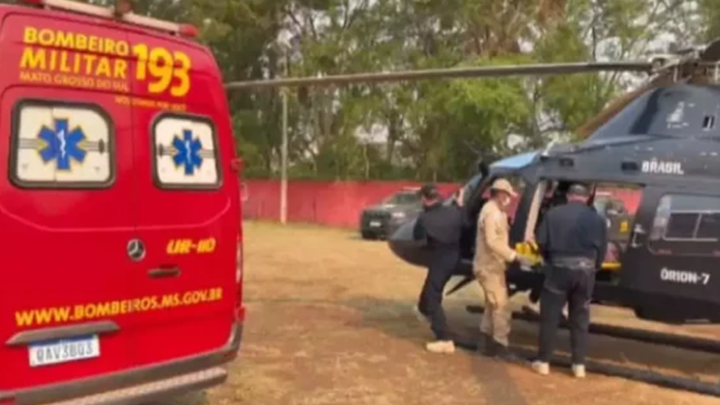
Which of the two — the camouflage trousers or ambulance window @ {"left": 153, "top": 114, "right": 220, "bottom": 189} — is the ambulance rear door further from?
the camouflage trousers

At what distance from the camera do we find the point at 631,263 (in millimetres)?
7809

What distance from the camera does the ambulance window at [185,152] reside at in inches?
211

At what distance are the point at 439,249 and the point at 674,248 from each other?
223cm

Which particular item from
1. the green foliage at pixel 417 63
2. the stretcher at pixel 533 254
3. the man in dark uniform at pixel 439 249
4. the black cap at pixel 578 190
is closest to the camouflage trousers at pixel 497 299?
the stretcher at pixel 533 254

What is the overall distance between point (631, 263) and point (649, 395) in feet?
3.86

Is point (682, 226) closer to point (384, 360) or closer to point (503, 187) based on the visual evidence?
point (503, 187)

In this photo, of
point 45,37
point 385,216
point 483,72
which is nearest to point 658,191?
point 483,72

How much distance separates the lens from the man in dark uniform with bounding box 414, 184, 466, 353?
8.73m

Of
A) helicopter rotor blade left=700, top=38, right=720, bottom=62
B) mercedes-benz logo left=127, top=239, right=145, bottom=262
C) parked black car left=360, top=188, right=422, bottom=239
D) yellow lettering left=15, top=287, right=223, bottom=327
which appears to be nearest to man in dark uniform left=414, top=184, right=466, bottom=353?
helicopter rotor blade left=700, top=38, right=720, bottom=62

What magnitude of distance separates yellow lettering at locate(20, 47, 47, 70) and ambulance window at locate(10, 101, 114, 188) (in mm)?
193

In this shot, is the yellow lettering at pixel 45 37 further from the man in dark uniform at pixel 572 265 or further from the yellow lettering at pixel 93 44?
the man in dark uniform at pixel 572 265

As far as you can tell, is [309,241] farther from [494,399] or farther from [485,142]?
[494,399]

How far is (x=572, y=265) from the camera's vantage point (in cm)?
767

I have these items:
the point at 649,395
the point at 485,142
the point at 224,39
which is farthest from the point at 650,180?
the point at 224,39
